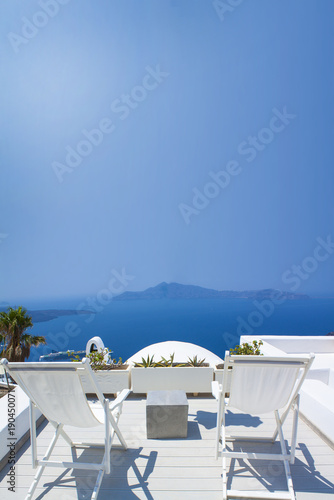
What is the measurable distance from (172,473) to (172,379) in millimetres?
1632

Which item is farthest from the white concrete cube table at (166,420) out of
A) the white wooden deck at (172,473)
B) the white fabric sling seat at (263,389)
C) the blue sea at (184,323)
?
the blue sea at (184,323)

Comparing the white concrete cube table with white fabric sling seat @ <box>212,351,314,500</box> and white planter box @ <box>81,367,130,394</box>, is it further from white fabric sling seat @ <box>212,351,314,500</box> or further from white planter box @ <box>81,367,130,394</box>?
white planter box @ <box>81,367,130,394</box>

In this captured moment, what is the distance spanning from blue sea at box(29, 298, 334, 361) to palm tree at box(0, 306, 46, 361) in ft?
77.6

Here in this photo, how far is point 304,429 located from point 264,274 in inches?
2661

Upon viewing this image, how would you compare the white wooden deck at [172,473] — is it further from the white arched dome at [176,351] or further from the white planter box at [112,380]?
the white arched dome at [176,351]

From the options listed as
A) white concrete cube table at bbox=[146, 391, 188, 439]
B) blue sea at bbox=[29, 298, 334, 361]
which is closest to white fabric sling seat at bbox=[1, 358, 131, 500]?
white concrete cube table at bbox=[146, 391, 188, 439]

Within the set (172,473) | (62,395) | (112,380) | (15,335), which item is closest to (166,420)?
(172,473)

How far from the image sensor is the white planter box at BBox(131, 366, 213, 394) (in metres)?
4.00

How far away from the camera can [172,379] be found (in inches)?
159

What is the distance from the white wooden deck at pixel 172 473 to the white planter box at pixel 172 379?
3.01 ft

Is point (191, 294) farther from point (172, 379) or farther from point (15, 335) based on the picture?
point (172, 379)

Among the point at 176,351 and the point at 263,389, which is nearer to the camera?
the point at 263,389

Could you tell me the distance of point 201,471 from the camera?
7.95ft

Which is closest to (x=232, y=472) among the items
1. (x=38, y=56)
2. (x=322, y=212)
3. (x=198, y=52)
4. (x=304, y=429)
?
(x=304, y=429)
